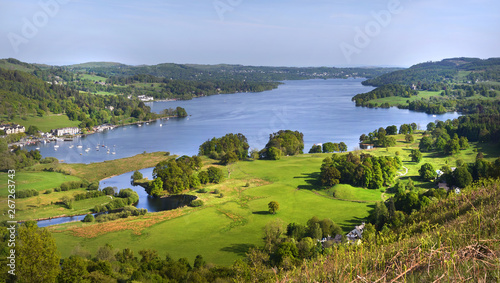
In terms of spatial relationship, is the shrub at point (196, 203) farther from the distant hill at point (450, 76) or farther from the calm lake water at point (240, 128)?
the distant hill at point (450, 76)

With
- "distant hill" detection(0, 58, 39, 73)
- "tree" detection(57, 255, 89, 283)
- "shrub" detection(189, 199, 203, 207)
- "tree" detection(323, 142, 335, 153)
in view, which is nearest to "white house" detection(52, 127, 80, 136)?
"tree" detection(323, 142, 335, 153)

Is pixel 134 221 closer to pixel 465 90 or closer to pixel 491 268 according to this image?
pixel 491 268

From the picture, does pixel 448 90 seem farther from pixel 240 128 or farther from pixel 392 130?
pixel 240 128

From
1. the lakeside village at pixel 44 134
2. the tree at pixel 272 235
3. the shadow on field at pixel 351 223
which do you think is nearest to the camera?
the tree at pixel 272 235

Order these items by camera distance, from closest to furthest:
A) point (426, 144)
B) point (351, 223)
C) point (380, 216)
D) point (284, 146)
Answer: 1. point (380, 216)
2. point (351, 223)
3. point (426, 144)
4. point (284, 146)

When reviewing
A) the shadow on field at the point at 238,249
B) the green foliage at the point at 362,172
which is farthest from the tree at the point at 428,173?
the shadow on field at the point at 238,249

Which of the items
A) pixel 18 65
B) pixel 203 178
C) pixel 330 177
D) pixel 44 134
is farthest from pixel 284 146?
pixel 18 65

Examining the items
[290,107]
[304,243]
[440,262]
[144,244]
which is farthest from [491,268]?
[290,107]
